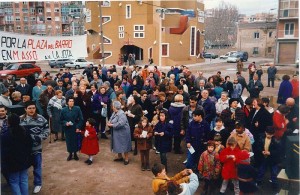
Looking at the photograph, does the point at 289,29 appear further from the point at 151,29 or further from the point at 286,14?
the point at 151,29

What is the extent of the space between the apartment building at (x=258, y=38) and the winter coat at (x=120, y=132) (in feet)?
178

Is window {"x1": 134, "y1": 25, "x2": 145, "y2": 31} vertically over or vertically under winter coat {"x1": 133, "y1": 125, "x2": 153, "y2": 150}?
over

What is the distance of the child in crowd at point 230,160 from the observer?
5234mm

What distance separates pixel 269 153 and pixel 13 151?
4643 mm

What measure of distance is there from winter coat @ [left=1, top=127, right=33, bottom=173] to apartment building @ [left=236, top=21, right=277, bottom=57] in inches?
2242

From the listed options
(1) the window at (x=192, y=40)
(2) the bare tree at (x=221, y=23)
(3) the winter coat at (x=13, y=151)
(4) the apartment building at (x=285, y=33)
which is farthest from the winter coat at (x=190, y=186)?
(2) the bare tree at (x=221, y=23)

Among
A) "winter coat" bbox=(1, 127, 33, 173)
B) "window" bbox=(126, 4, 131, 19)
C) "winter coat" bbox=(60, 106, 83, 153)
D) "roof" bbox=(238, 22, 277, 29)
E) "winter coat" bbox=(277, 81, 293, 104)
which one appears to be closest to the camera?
"winter coat" bbox=(1, 127, 33, 173)

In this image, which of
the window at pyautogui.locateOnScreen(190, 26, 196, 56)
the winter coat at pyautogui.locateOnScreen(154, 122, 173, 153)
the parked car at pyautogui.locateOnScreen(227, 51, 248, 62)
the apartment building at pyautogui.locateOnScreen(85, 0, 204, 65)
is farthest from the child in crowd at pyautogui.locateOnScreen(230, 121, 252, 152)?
the parked car at pyautogui.locateOnScreen(227, 51, 248, 62)

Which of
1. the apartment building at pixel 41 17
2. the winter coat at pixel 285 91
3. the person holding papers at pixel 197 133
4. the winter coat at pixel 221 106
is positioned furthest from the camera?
the apartment building at pixel 41 17

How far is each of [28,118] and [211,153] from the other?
363 cm

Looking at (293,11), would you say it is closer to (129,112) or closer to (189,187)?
(129,112)

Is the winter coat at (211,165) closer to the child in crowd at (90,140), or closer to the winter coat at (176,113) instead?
the winter coat at (176,113)

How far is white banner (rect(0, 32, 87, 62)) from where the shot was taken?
18.8 feet

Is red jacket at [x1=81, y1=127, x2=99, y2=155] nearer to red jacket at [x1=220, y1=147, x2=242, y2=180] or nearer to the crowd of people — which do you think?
the crowd of people
